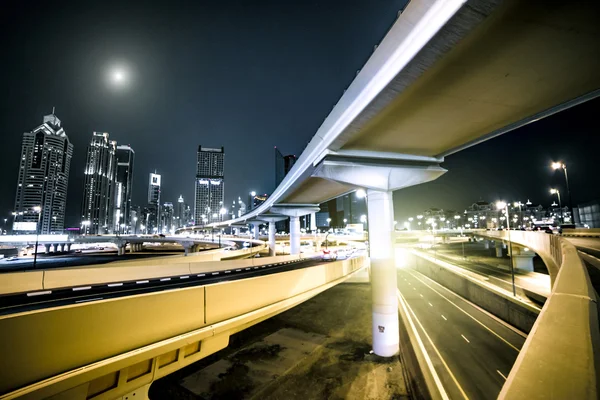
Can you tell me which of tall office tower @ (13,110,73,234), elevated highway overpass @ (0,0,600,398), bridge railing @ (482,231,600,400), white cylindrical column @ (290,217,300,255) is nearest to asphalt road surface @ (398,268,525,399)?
elevated highway overpass @ (0,0,600,398)

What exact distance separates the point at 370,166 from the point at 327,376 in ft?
37.1

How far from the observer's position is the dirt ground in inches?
488

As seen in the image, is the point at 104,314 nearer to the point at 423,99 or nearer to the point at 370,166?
the point at 423,99

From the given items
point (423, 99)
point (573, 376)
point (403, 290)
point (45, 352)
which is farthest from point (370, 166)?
point (403, 290)

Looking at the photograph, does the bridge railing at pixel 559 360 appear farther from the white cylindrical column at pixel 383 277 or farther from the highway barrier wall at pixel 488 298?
the highway barrier wall at pixel 488 298

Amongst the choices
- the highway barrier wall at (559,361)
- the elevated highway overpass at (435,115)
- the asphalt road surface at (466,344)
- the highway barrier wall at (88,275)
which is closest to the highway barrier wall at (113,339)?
the elevated highway overpass at (435,115)

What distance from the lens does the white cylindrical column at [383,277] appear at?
15039mm

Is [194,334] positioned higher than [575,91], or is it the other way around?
[575,91]

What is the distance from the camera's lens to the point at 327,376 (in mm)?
13438

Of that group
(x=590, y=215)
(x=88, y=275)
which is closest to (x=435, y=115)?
(x=88, y=275)

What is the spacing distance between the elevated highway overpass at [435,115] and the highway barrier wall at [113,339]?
1.0 inches

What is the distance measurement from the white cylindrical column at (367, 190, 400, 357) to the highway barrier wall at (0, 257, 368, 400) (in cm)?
810

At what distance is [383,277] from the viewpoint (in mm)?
15438

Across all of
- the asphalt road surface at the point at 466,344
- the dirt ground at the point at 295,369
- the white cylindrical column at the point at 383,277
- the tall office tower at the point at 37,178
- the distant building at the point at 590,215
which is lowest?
the asphalt road surface at the point at 466,344
